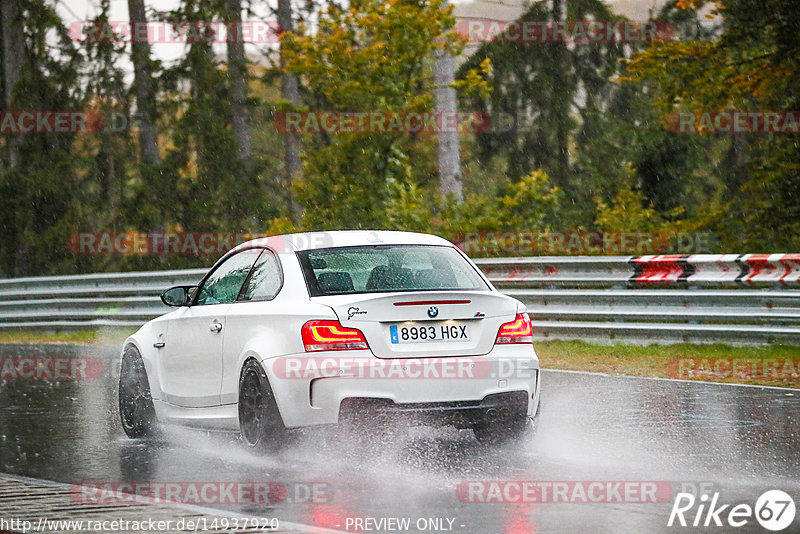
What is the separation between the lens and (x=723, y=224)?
27.5 m

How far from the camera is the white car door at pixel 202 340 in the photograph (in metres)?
9.73

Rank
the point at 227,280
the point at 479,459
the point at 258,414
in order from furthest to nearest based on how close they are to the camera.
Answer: the point at 227,280, the point at 258,414, the point at 479,459

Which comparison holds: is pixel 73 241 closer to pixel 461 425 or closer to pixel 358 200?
pixel 358 200

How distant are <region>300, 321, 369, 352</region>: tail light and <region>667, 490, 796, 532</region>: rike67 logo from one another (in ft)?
7.60

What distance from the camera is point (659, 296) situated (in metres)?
16.4

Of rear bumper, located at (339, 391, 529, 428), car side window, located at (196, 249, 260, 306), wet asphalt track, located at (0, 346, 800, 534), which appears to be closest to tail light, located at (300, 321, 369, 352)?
rear bumper, located at (339, 391, 529, 428)

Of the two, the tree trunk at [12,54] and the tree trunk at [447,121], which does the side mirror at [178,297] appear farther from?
the tree trunk at [12,54]

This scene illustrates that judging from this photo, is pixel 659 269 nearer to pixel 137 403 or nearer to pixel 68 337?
pixel 137 403

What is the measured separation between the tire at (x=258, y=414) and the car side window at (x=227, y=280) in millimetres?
915

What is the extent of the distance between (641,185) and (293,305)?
32.6 metres

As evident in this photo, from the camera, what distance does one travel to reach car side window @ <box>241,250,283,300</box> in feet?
30.9

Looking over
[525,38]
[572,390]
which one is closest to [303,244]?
[572,390]

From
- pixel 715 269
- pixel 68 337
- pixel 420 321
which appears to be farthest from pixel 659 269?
pixel 68 337

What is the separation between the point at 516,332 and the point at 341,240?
1.46 m
